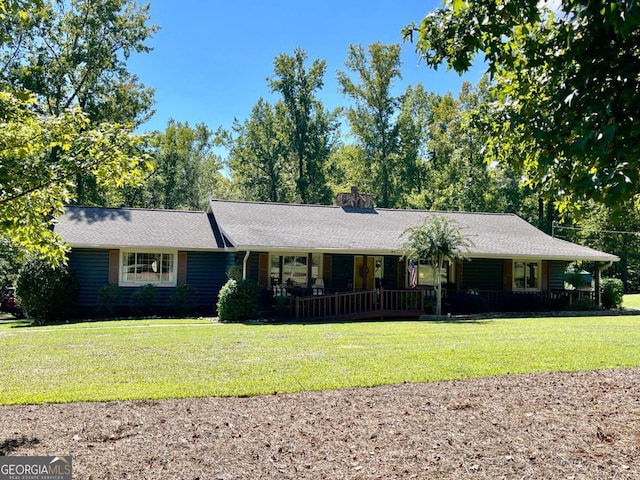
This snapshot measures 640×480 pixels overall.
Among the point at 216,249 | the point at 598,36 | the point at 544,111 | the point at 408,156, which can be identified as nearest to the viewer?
the point at 598,36

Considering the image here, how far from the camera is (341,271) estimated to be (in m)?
20.8

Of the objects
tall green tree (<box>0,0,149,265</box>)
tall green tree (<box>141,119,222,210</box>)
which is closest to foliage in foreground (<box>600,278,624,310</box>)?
tall green tree (<box>0,0,149,265</box>)

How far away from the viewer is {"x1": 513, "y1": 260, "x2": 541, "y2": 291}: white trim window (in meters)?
22.1

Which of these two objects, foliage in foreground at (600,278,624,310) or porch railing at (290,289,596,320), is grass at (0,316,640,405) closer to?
porch railing at (290,289,596,320)

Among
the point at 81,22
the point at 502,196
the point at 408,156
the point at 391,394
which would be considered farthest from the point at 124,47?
the point at 391,394

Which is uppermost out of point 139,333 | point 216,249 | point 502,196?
point 502,196

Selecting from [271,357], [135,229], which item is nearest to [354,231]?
[135,229]

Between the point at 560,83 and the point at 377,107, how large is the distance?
36495 millimetres

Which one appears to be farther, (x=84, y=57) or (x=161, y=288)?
(x=84, y=57)

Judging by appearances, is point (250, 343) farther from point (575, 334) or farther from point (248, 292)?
point (575, 334)

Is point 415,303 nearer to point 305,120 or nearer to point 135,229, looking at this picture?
point 135,229

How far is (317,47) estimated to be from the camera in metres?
37.4

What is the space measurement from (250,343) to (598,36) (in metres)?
8.52

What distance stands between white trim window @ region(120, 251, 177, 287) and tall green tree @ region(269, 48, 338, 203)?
20.5 m
